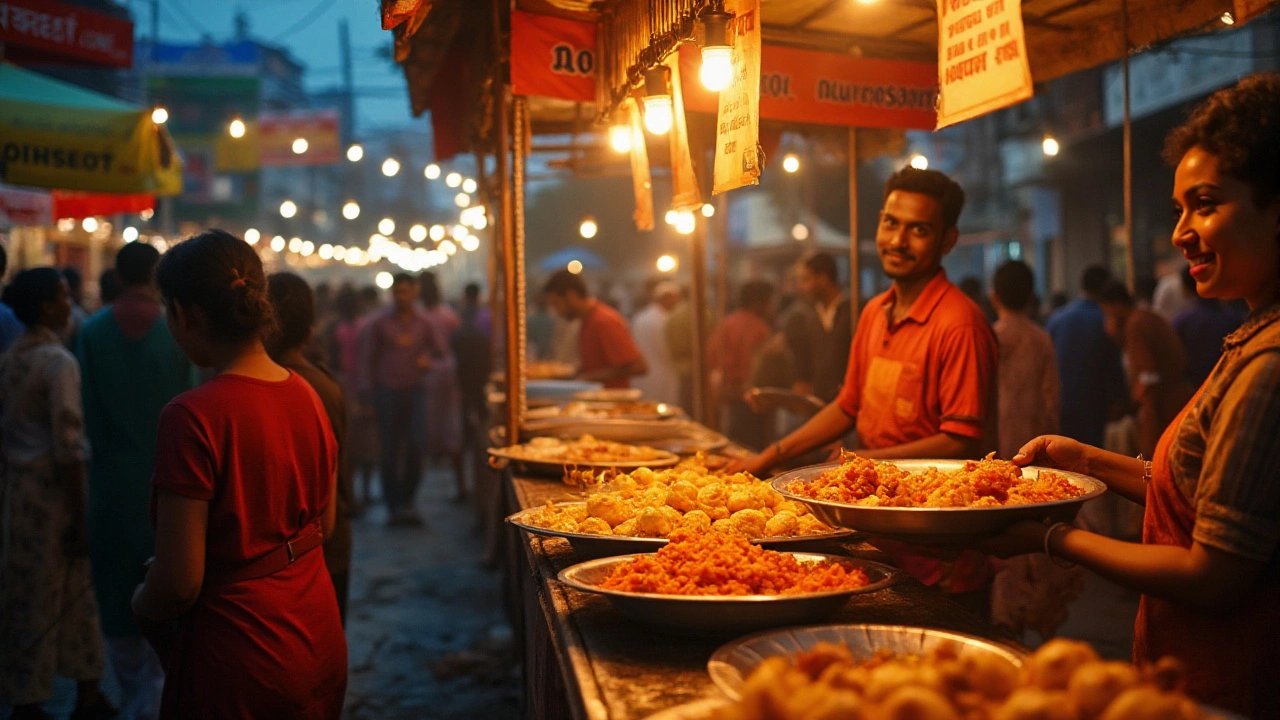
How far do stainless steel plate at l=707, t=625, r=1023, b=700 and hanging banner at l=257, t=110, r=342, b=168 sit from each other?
16.9m

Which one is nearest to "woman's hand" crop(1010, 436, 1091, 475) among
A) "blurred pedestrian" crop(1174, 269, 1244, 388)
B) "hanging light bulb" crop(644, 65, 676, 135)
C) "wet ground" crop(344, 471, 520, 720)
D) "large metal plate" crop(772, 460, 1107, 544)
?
"large metal plate" crop(772, 460, 1107, 544)

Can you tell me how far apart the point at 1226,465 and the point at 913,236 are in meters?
2.11

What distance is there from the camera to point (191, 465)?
2578 mm

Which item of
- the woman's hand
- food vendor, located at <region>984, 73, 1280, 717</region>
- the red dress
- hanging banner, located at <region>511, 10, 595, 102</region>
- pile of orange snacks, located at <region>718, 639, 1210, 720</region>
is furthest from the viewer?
hanging banner, located at <region>511, 10, 595, 102</region>

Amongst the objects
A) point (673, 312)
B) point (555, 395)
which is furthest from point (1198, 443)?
point (673, 312)

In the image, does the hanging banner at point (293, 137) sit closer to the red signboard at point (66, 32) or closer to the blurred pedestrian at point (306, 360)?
the red signboard at point (66, 32)

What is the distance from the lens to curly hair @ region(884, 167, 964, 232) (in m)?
3.69

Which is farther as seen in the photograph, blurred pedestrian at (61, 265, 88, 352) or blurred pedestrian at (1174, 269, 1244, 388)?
blurred pedestrian at (1174, 269, 1244, 388)

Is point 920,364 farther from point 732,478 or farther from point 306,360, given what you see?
point 306,360

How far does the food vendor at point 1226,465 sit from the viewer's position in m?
1.69

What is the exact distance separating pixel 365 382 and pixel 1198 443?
9692mm

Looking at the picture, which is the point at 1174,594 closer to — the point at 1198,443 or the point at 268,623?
the point at 1198,443

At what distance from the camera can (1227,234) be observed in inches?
71.8

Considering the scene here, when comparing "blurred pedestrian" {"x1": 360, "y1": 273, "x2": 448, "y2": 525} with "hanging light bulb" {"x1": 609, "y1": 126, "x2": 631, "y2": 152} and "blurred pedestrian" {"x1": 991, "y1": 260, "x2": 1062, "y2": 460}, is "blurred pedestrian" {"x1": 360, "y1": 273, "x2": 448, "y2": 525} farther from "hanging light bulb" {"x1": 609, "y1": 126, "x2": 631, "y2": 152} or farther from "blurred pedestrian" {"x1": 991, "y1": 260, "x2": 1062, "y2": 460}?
"blurred pedestrian" {"x1": 991, "y1": 260, "x2": 1062, "y2": 460}
